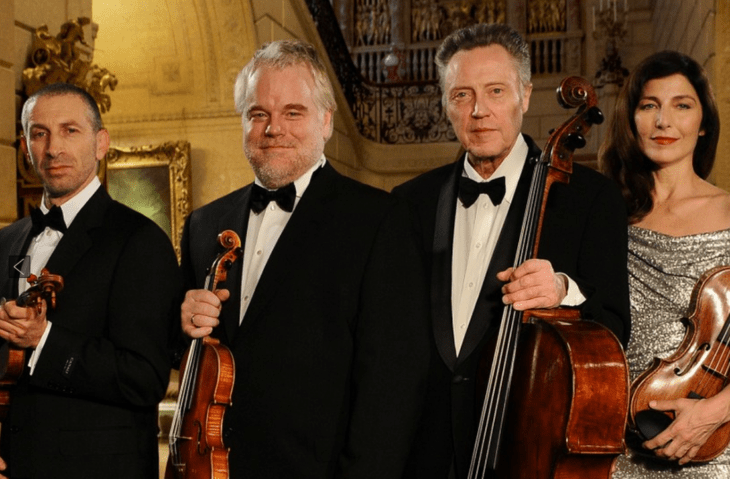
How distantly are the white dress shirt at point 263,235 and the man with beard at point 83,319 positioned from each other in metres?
0.29

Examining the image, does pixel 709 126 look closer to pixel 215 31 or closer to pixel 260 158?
pixel 260 158

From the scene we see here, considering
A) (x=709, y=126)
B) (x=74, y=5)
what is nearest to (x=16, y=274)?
(x=709, y=126)

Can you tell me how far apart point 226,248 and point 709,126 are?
159 cm

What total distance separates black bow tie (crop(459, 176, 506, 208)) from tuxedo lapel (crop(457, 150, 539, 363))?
7cm

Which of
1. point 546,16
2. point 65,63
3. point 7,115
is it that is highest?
point 546,16

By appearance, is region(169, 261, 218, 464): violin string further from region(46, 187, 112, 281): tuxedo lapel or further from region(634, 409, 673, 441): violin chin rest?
region(634, 409, 673, 441): violin chin rest

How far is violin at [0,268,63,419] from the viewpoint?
221 centimetres

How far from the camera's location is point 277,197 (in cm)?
238

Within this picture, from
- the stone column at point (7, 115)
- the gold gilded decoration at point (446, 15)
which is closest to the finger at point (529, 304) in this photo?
the stone column at point (7, 115)

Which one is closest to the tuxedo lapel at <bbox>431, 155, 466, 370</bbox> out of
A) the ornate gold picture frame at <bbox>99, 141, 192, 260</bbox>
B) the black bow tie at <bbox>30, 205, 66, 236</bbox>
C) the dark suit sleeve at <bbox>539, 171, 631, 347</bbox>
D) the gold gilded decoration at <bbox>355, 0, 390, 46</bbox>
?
the dark suit sleeve at <bbox>539, 171, 631, 347</bbox>

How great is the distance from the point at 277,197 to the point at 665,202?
4.11 ft

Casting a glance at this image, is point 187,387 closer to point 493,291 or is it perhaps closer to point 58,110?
point 493,291

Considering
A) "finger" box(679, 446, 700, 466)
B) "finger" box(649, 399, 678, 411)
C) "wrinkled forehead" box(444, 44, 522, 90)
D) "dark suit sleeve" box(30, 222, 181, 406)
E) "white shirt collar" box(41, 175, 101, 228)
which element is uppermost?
"wrinkled forehead" box(444, 44, 522, 90)

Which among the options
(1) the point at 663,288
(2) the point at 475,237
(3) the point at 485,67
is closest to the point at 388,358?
(2) the point at 475,237
